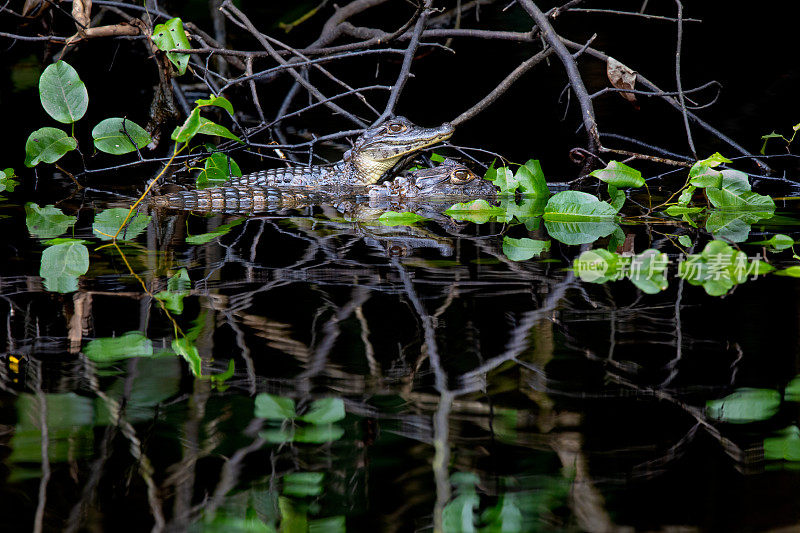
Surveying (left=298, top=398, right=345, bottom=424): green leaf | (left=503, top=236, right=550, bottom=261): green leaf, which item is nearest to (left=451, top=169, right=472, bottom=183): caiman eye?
(left=503, top=236, right=550, bottom=261): green leaf

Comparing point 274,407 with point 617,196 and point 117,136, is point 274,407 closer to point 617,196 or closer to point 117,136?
point 617,196

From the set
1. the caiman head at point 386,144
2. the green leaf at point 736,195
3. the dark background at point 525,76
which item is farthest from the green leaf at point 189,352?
the dark background at point 525,76

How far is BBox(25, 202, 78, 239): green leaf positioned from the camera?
9.00ft

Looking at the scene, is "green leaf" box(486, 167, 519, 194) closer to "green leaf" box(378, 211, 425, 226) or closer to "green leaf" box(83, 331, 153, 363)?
"green leaf" box(378, 211, 425, 226)

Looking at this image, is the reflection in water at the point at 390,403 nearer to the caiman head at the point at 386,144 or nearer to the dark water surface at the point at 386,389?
the dark water surface at the point at 386,389

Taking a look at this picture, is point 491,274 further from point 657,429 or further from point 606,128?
point 606,128

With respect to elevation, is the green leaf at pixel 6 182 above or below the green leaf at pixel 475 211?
above

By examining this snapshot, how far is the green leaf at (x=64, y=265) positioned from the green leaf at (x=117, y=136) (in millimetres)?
961

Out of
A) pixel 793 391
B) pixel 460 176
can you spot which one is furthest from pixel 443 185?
pixel 793 391

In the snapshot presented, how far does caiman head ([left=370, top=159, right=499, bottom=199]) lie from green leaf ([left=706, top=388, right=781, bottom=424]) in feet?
9.01

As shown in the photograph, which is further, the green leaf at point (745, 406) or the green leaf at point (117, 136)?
the green leaf at point (117, 136)

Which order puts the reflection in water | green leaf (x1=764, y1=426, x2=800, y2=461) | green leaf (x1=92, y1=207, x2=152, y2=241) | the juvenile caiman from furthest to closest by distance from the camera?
the juvenile caiman
green leaf (x1=92, y1=207, x2=152, y2=241)
green leaf (x1=764, y1=426, x2=800, y2=461)
the reflection in water

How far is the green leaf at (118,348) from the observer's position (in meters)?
1.37

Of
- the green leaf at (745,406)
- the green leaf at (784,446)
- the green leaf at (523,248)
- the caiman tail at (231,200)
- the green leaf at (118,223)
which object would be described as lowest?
the green leaf at (784,446)
